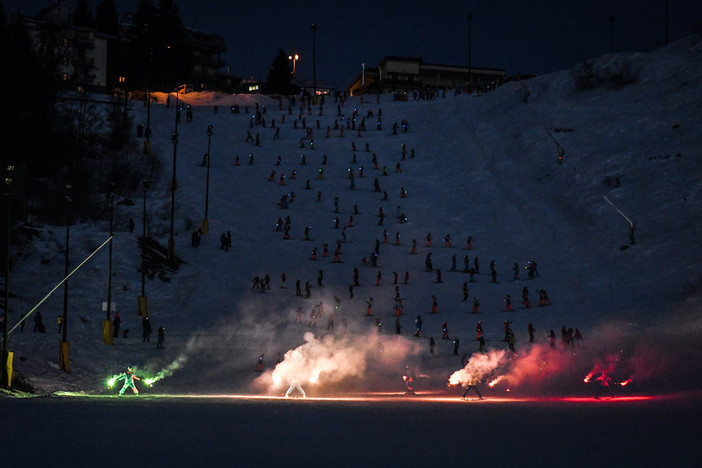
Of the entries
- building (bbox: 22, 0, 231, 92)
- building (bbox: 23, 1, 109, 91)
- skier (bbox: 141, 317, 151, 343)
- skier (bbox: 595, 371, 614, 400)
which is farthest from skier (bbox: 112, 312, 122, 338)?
building (bbox: 23, 1, 109, 91)

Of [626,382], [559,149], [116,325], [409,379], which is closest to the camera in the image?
[626,382]

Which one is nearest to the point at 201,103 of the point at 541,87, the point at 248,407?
the point at 541,87

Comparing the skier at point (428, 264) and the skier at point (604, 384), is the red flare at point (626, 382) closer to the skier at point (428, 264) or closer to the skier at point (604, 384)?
the skier at point (604, 384)

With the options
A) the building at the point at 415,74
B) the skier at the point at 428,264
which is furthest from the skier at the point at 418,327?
the building at the point at 415,74

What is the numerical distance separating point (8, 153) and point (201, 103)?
2898cm

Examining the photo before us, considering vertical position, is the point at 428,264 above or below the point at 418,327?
above

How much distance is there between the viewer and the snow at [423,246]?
33000 mm

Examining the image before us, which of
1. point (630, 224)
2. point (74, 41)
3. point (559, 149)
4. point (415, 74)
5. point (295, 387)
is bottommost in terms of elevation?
point (295, 387)

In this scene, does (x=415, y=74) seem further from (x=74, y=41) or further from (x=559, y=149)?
(x=559, y=149)

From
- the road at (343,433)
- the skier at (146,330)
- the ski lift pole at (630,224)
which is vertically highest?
the ski lift pole at (630,224)

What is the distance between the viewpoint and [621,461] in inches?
581


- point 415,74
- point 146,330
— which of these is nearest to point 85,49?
point 415,74

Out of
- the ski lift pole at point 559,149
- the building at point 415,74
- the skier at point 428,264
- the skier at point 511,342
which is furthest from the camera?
the building at point 415,74

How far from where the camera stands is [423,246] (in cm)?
5188
